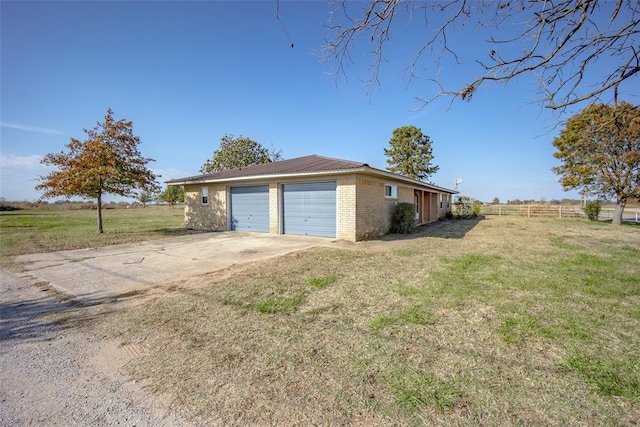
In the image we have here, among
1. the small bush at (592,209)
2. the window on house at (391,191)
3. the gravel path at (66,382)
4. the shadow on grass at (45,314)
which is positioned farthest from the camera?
the small bush at (592,209)

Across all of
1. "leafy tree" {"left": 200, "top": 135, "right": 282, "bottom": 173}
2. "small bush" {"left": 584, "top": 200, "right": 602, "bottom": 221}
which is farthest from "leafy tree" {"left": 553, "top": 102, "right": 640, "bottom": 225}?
"leafy tree" {"left": 200, "top": 135, "right": 282, "bottom": 173}

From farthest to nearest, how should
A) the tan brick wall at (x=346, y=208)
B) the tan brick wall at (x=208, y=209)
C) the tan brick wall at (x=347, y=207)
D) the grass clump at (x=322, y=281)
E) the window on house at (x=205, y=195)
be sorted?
the window on house at (x=205, y=195) < the tan brick wall at (x=208, y=209) < the tan brick wall at (x=347, y=207) < the tan brick wall at (x=346, y=208) < the grass clump at (x=322, y=281)

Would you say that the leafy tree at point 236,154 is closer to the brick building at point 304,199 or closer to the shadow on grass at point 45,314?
the brick building at point 304,199

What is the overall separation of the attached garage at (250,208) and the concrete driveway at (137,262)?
2311mm

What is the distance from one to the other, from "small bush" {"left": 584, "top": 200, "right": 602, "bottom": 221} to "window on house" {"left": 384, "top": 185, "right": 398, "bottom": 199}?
18.4 meters

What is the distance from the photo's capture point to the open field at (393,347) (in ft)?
6.73

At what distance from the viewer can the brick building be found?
34.4ft

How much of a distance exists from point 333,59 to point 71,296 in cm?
556

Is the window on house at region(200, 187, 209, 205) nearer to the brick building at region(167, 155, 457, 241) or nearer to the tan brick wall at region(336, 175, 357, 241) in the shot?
the brick building at region(167, 155, 457, 241)

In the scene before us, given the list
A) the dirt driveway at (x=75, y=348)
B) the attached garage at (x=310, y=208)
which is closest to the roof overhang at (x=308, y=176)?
the attached garage at (x=310, y=208)

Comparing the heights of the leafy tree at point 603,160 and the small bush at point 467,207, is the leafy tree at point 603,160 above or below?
above

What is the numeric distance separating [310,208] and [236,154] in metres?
24.5

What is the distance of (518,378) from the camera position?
7.81 feet

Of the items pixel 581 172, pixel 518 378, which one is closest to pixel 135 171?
pixel 518 378
